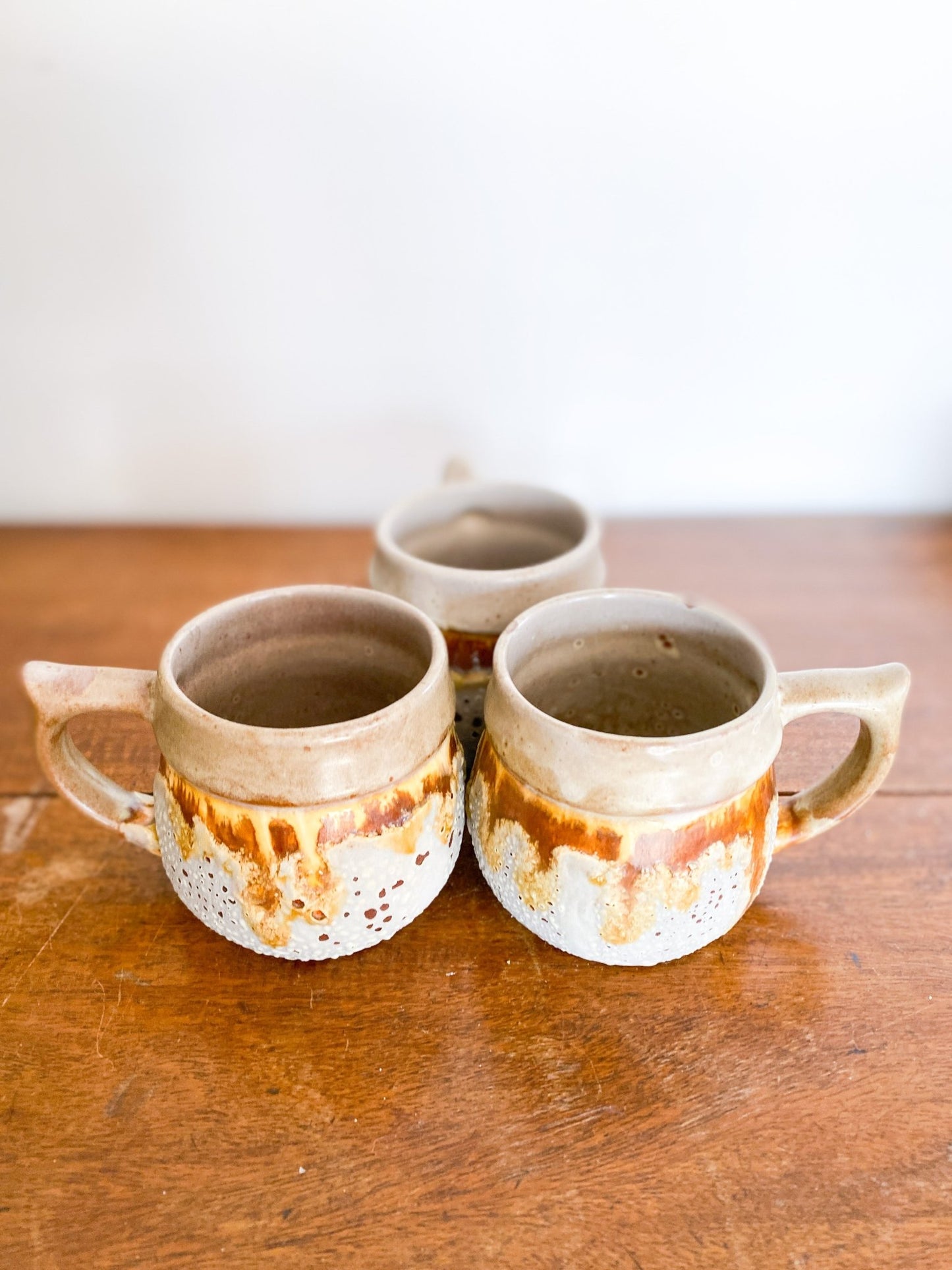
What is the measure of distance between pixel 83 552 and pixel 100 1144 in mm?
602

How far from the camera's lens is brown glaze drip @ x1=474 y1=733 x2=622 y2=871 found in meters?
0.41

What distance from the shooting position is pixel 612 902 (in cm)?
42

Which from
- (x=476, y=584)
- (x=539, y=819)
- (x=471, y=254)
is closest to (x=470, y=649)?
(x=476, y=584)

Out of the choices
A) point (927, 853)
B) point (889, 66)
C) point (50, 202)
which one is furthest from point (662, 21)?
point (927, 853)

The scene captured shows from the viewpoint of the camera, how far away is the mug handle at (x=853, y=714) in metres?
0.43

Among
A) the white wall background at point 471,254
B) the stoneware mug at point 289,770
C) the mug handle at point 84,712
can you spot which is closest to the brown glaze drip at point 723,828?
the stoneware mug at point 289,770

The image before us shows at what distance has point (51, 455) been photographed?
3.03 feet

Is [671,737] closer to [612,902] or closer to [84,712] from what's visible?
[612,902]

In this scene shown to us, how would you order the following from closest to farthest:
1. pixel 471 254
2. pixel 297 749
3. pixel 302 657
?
pixel 297 749
pixel 302 657
pixel 471 254

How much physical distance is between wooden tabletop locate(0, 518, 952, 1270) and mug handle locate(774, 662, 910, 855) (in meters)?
0.07

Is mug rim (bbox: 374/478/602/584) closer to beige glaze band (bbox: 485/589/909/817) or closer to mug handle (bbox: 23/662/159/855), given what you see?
beige glaze band (bbox: 485/589/909/817)

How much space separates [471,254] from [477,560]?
0.31m

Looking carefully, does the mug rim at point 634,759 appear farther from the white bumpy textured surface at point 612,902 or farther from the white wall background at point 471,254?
the white wall background at point 471,254

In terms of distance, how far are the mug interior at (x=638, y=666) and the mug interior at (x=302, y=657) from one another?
0.06m
